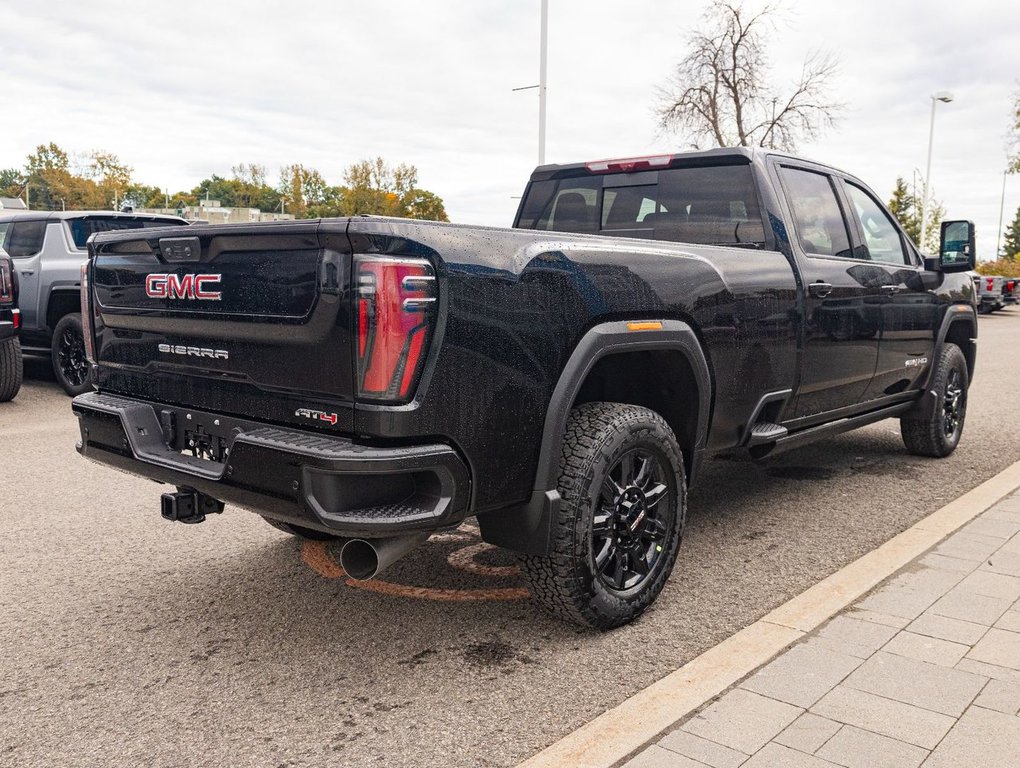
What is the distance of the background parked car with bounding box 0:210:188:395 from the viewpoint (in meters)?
9.24

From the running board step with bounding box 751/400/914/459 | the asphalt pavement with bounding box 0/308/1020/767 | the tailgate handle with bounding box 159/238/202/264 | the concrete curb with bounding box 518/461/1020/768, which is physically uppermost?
Result: the tailgate handle with bounding box 159/238/202/264

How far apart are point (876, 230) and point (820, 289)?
1371mm

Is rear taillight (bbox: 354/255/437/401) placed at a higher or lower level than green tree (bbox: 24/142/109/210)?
lower

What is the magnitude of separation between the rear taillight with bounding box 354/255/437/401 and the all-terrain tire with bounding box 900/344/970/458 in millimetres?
4636

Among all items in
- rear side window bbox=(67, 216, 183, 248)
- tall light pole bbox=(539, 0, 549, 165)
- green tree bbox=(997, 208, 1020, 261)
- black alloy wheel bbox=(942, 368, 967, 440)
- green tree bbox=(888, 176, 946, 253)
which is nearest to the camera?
black alloy wheel bbox=(942, 368, 967, 440)

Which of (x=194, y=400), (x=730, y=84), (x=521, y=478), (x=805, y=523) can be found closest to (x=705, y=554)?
(x=805, y=523)

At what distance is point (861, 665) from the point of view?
10.3 ft

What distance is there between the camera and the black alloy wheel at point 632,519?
3.42m

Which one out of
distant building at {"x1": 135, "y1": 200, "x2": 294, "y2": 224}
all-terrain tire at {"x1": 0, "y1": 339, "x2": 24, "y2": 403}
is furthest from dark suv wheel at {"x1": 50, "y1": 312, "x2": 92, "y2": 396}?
distant building at {"x1": 135, "y1": 200, "x2": 294, "y2": 224}

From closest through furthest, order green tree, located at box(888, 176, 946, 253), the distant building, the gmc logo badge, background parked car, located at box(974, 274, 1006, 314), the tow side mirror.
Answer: the gmc logo badge < the distant building < the tow side mirror < background parked car, located at box(974, 274, 1006, 314) < green tree, located at box(888, 176, 946, 253)

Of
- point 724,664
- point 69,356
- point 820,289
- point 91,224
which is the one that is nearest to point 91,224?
point 91,224

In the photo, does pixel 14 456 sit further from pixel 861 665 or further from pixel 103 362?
pixel 861 665

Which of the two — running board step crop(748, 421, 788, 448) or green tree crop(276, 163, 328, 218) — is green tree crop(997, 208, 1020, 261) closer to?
green tree crop(276, 163, 328, 218)

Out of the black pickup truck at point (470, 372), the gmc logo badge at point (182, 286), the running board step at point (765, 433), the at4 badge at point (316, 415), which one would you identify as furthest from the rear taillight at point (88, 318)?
the running board step at point (765, 433)
